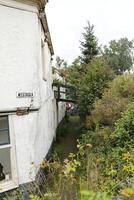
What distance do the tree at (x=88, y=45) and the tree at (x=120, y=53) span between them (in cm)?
1697

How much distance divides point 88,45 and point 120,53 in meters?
20.9

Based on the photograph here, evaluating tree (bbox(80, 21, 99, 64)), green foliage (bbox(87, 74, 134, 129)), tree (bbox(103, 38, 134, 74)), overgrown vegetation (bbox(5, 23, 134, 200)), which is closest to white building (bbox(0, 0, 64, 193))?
overgrown vegetation (bbox(5, 23, 134, 200))

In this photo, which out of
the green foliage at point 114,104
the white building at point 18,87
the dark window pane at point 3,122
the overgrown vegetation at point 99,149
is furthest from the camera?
the green foliage at point 114,104

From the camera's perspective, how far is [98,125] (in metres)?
14.3

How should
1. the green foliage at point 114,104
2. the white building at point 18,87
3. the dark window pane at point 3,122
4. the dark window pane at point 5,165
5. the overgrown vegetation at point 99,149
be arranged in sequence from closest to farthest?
the overgrown vegetation at point 99,149, the white building at point 18,87, the dark window pane at point 3,122, the dark window pane at point 5,165, the green foliage at point 114,104

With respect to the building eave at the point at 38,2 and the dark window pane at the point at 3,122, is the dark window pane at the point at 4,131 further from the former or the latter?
the building eave at the point at 38,2

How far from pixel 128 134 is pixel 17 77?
4.27 m

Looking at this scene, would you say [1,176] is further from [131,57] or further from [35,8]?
[131,57]

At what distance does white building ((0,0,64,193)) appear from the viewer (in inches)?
374

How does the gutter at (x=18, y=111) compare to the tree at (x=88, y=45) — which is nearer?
the gutter at (x=18, y=111)

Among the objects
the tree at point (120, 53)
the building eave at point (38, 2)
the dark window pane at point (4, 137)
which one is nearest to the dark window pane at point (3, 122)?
the dark window pane at point (4, 137)

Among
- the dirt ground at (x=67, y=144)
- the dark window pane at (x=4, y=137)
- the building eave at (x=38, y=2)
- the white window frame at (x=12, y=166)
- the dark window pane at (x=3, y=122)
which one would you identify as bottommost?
the dirt ground at (x=67, y=144)

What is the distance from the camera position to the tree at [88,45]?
29469 millimetres

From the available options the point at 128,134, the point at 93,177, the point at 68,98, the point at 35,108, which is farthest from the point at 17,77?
the point at 68,98
